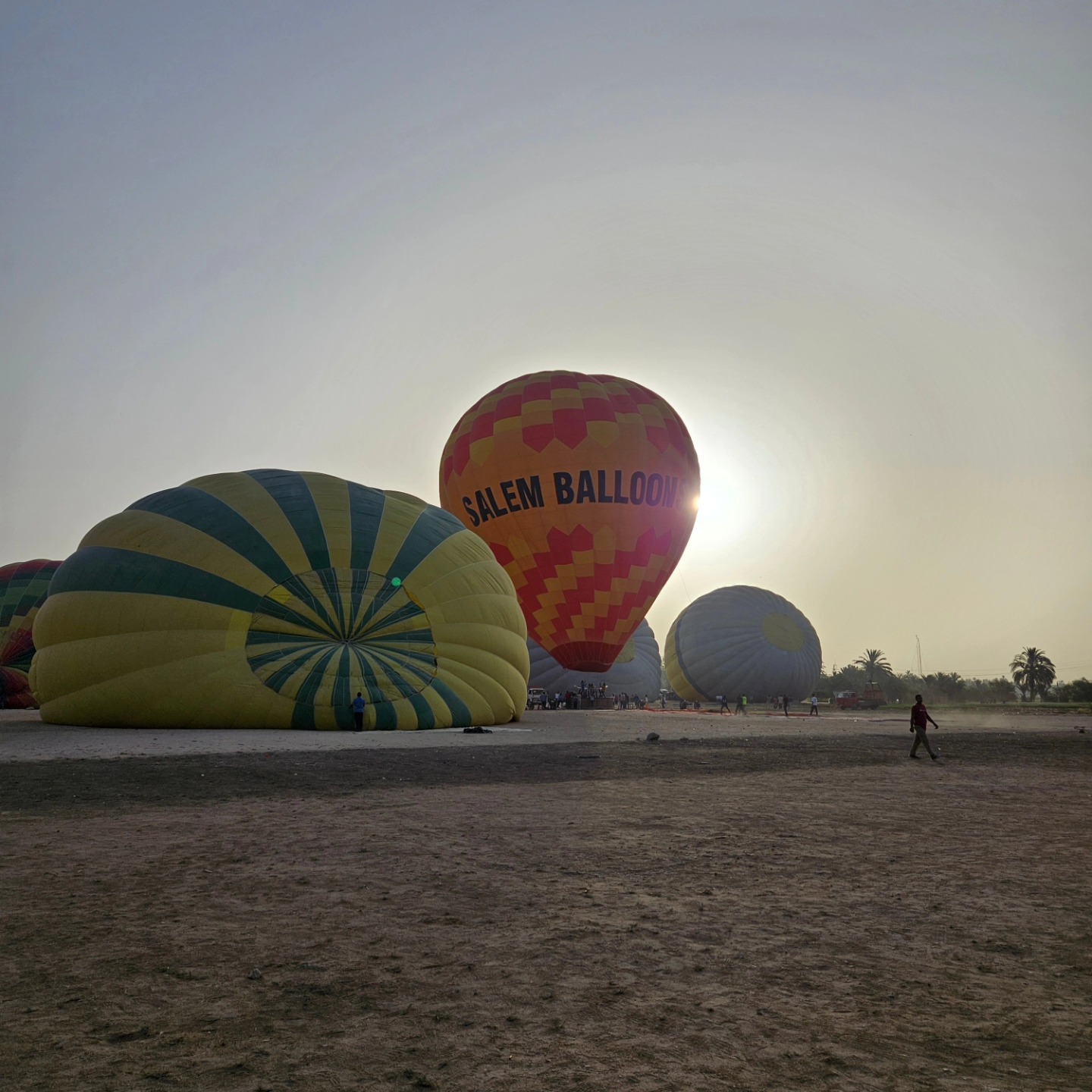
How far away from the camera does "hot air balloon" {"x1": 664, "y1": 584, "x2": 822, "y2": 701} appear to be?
4666cm

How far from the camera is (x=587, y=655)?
102 feet

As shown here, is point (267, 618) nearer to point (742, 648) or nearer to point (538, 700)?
point (538, 700)

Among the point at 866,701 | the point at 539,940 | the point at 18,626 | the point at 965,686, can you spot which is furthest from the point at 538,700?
the point at 965,686

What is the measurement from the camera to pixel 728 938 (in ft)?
13.1

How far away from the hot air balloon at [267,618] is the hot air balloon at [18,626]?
13.7 m

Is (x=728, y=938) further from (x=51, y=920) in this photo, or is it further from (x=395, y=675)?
(x=395, y=675)

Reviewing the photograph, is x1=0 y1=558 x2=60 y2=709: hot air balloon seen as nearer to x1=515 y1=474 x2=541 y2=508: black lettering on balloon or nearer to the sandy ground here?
x1=515 y1=474 x2=541 y2=508: black lettering on balloon

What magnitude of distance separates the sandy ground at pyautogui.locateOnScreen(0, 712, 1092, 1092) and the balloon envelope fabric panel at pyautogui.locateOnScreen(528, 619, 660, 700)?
70.7ft

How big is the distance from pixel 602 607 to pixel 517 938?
26.1 metres

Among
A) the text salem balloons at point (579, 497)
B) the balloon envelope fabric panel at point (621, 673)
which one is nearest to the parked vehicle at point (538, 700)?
the balloon envelope fabric panel at point (621, 673)

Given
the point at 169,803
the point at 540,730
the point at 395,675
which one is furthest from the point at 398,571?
the point at 169,803

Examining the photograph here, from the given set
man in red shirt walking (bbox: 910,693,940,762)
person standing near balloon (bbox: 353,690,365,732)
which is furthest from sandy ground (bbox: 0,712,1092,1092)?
person standing near balloon (bbox: 353,690,365,732)

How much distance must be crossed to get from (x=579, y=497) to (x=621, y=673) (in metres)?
18.1

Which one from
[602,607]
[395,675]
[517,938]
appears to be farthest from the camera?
[602,607]
